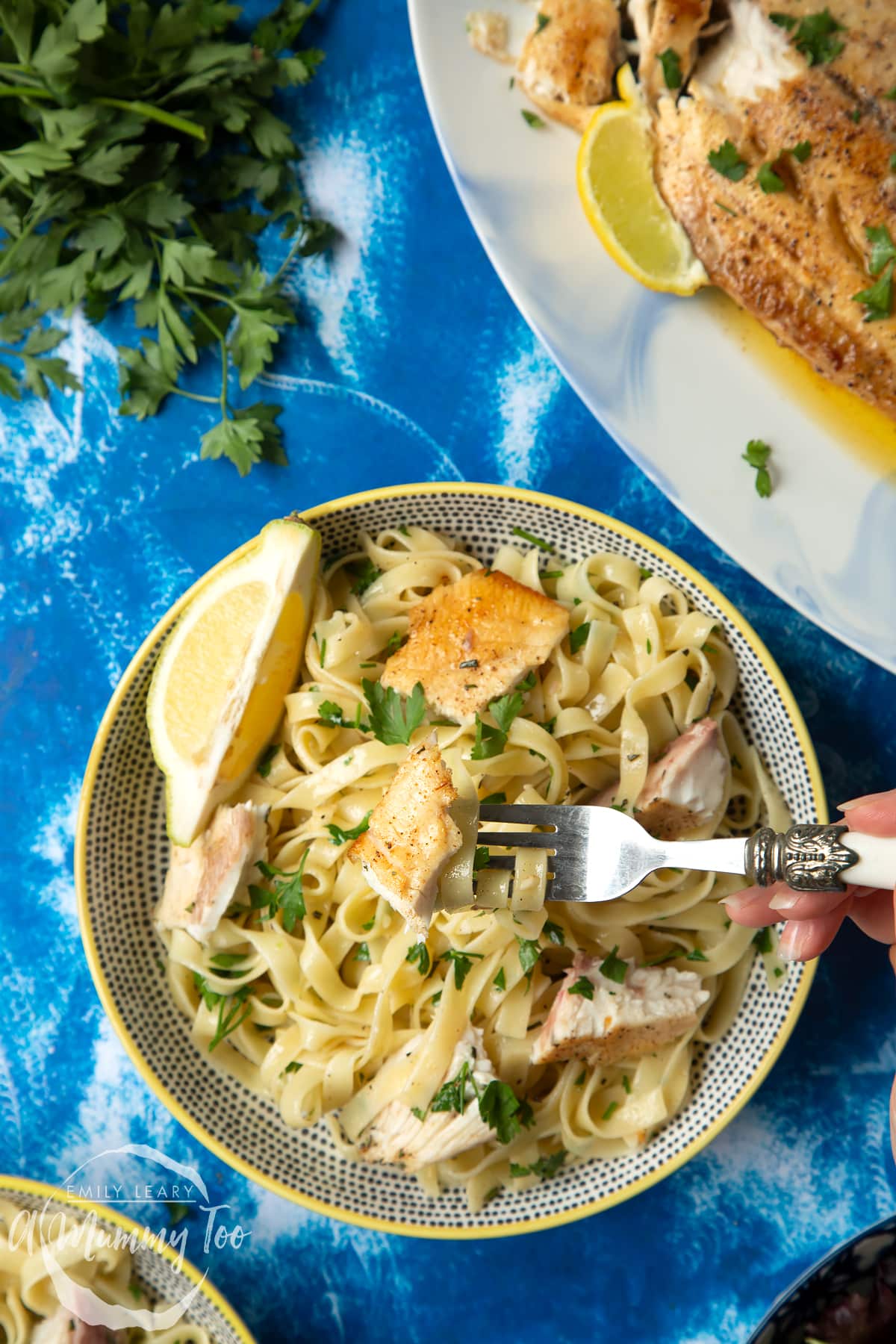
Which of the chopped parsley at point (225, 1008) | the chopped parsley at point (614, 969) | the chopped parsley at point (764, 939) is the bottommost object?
the chopped parsley at point (225, 1008)

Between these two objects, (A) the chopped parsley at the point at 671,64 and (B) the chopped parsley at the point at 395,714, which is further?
(B) the chopped parsley at the point at 395,714

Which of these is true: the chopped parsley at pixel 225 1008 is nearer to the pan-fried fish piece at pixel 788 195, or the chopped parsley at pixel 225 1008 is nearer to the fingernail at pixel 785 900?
the fingernail at pixel 785 900

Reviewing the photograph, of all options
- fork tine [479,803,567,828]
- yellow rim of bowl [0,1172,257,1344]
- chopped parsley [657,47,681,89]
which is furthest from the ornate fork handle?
yellow rim of bowl [0,1172,257,1344]

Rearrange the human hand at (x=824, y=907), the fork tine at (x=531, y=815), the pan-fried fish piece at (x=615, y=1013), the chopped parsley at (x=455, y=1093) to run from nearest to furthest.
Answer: the human hand at (x=824, y=907)
the fork tine at (x=531, y=815)
the pan-fried fish piece at (x=615, y=1013)
the chopped parsley at (x=455, y=1093)

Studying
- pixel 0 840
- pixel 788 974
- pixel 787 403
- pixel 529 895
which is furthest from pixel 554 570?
pixel 0 840

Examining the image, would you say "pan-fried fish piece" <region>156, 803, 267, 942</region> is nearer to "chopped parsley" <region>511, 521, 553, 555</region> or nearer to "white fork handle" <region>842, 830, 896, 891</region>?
"chopped parsley" <region>511, 521, 553, 555</region>

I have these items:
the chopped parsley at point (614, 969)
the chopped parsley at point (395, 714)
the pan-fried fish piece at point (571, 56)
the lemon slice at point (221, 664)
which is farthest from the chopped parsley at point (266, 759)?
the pan-fried fish piece at point (571, 56)
